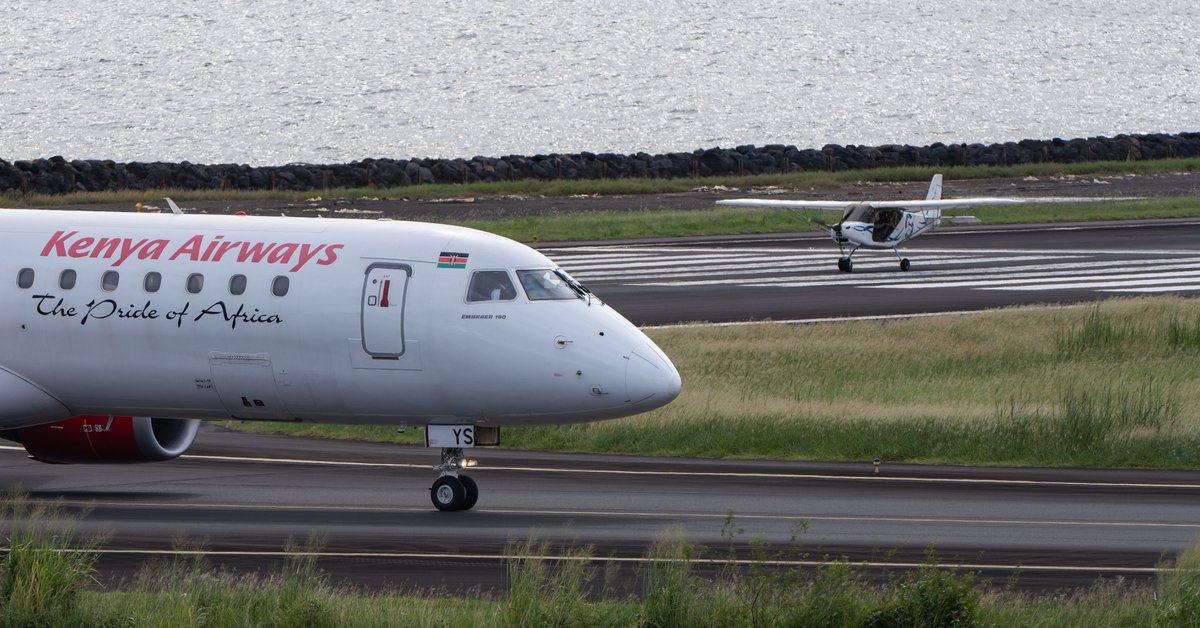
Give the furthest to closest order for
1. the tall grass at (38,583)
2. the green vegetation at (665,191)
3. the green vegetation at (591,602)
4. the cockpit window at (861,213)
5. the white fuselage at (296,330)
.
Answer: the green vegetation at (665,191)
the cockpit window at (861,213)
the white fuselage at (296,330)
the tall grass at (38,583)
the green vegetation at (591,602)

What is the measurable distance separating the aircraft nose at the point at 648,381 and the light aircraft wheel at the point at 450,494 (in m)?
2.70

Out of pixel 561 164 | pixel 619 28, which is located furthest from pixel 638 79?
pixel 561 164

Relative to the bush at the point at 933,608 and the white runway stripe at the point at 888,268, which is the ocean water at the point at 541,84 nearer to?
the white runway stripe at the point at 888,268

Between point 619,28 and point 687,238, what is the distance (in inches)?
5273

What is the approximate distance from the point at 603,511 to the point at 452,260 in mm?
3805

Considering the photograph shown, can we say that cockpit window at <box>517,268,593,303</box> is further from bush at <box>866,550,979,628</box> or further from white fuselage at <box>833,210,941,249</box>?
white fuselage at <box>833,210,941,249</box>

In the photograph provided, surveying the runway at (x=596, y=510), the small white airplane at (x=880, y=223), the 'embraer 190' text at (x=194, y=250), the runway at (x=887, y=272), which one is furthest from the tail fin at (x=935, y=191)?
the 'embraer 190' text at (x=194, y=250)

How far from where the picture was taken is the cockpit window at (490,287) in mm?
21125

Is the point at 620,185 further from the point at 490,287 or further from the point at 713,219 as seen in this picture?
the point at 490,287

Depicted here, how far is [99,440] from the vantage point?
76.0ft

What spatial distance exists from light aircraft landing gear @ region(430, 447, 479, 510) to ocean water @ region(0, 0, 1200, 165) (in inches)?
4330

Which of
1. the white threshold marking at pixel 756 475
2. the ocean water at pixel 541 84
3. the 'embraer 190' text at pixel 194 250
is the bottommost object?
the white threshold marking at pixel 756 475

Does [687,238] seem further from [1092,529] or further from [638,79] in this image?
[638,79]

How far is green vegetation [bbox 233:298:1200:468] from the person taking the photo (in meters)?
27.4
